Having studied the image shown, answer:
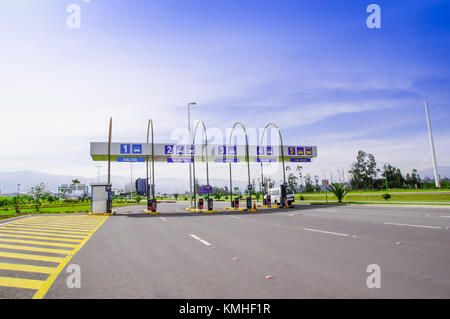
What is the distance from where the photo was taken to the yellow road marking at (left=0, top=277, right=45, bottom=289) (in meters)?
5.04

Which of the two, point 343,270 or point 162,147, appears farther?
point 162,147

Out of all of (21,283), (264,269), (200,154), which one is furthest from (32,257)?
(200,154)

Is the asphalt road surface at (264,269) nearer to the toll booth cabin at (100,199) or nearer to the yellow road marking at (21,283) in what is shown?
the yellow road marking at (21,283)

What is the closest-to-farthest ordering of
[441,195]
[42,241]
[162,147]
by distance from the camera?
[42,241], [162,147], [441,195]

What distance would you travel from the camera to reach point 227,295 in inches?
168

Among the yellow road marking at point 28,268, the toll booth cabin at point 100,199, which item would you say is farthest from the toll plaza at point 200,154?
the yellow road marking at point 28,268

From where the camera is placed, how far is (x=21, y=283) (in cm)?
523

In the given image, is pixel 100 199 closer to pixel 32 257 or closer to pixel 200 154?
pixel 200 154

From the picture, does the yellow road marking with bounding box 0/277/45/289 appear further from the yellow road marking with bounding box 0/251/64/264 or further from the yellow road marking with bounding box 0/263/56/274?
the yellow road marking with bounding box 0/251/64/264

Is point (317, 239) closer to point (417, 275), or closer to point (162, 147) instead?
point (417, 275)
